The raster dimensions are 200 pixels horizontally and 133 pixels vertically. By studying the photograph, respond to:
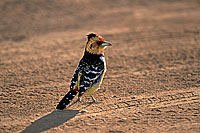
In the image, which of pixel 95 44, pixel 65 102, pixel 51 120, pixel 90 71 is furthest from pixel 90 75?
pixel 51 120

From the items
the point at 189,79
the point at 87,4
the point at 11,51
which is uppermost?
the point at 87,4

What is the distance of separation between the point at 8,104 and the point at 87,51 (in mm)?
2333

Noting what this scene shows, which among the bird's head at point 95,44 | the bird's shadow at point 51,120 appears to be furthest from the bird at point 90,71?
the bird's shadow at point 51,120

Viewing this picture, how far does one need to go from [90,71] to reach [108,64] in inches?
103

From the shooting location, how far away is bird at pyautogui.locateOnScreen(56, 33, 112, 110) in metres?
6.63

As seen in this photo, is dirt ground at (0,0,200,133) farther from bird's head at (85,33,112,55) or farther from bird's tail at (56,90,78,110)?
bird's head at (85,33,112,55)

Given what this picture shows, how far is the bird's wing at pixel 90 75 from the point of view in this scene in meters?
6.62

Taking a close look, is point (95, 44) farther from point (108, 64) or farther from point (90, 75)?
point (108, 64)

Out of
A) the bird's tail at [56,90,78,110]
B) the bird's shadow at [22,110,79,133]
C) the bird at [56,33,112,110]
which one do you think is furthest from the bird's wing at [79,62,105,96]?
the bird's shadow at [22,110,79,133]

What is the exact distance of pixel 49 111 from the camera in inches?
266

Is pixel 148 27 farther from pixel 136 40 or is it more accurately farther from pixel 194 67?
pixel 194 67

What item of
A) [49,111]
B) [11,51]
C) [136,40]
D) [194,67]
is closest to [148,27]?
[136,40]

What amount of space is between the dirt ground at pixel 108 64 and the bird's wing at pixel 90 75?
1.97 ft

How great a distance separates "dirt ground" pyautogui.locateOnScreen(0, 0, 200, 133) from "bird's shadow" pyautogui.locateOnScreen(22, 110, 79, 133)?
2 cm
